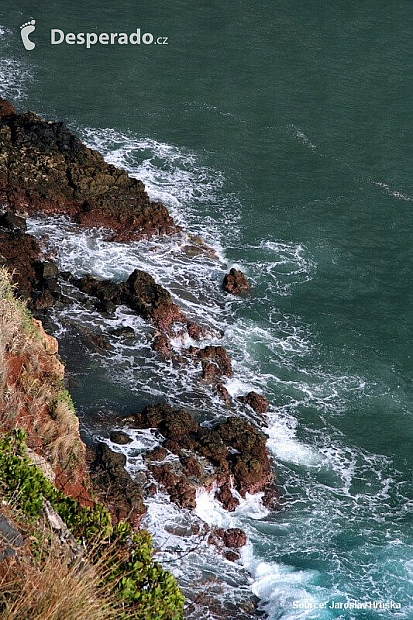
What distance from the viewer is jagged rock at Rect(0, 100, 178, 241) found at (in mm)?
30766

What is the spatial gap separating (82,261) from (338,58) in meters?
21.5

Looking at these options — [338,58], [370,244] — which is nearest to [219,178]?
[370,244]

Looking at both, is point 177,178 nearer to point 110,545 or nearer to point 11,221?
point 11,221

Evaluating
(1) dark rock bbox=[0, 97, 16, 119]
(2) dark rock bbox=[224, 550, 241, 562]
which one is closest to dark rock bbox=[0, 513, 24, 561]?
(2) dark rock bbox=[224, 550, 241, 562]

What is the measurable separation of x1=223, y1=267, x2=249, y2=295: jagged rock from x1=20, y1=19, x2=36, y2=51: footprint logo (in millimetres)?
20188

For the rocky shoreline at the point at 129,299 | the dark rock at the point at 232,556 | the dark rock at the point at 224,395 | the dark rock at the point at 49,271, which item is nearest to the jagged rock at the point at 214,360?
the rocky shoreline at the point at 129,299

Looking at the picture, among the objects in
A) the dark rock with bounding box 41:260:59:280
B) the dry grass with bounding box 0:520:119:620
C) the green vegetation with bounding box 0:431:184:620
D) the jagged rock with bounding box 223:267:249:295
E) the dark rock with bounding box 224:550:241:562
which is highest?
the dry grass with bounding box 0:520:119:620

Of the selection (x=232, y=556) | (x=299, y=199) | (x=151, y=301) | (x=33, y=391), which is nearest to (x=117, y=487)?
(x=232, y=556)

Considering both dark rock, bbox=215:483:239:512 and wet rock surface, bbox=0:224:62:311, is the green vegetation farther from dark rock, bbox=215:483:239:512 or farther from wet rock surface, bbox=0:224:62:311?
wet rock surface, bbox=0:224:62:311

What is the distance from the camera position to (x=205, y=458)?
22.4 meters

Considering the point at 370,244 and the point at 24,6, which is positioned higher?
the point at 24,6

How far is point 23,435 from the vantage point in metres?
12.9

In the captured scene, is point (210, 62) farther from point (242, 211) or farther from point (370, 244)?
point (370, 244)

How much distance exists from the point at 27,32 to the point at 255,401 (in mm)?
27367
